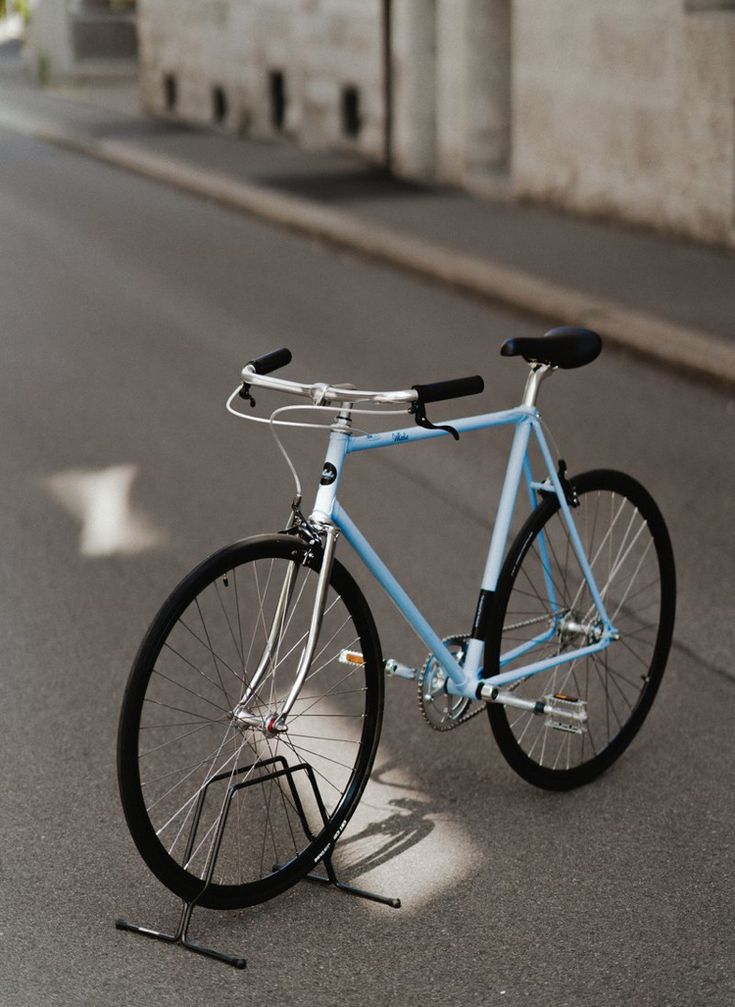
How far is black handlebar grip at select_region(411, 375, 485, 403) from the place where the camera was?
11.4 ft

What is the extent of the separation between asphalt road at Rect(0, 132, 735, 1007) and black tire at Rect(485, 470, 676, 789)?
0.35 ft

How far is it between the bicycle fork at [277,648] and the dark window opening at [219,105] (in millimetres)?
19402

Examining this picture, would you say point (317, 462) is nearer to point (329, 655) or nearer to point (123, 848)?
point (329, 655)

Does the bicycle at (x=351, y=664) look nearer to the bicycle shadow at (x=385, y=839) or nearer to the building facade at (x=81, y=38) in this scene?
the bicycle shadow at (x=385, y=839)

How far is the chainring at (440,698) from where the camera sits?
3883mm

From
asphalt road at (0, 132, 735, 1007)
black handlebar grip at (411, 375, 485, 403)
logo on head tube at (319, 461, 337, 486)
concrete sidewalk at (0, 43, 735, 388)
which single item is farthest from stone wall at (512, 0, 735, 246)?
logo on head tube at (319, 461, 337, 486)

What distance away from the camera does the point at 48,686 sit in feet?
16.1

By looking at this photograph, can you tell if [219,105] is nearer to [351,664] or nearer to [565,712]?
[351,664]

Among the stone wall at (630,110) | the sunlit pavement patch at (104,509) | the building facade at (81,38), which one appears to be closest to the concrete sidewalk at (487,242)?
the stone wall at (630,110)

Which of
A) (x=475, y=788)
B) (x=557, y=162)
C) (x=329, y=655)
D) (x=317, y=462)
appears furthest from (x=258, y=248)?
(x=475, y=788)

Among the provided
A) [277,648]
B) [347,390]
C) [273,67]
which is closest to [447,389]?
[347,390]

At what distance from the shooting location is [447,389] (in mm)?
3541

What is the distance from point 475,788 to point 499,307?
284 inches

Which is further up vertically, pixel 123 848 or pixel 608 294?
pixel 123 848
